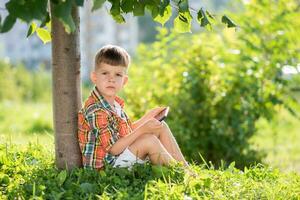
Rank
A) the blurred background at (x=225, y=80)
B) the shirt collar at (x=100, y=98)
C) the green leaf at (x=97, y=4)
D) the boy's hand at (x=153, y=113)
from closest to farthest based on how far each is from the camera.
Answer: the green leaf at (x=97, y=4) < the shirt collar at (x=100, y=98) < the boy's hand at (x=153, y=113) < the blurred background at (x=225, y=80)

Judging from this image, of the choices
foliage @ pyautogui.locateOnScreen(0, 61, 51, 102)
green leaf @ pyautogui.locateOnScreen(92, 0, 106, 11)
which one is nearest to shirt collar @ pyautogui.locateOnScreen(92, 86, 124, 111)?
green leaf @ pyautogui.locateOnScreen(92, 0, 106, 11)

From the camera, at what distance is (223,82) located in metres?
6.73

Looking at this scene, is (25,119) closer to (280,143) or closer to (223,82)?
(280,143)

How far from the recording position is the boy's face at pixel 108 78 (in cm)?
398

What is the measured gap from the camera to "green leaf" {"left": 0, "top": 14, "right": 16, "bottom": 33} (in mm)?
2816

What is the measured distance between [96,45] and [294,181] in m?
43.4

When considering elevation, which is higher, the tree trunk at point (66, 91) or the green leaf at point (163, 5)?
the green leaf at point (163, 5)

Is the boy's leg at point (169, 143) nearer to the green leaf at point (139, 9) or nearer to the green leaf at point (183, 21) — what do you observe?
the green leaf at point (183, 21)

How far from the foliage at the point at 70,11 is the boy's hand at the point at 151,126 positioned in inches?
22.5

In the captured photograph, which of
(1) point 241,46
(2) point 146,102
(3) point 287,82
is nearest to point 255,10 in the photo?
(1) point 241,46

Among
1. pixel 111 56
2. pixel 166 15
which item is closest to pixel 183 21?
pixel 166 15

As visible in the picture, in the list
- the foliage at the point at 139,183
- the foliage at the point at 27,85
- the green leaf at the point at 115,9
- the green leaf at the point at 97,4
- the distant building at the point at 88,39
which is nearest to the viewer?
the green leaf at the point at 97,4

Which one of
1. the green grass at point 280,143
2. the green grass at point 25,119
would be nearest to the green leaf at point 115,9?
the green grass at point 280,143

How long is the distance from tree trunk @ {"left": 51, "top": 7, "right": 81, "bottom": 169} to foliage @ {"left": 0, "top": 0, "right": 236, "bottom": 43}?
0.38 feet
